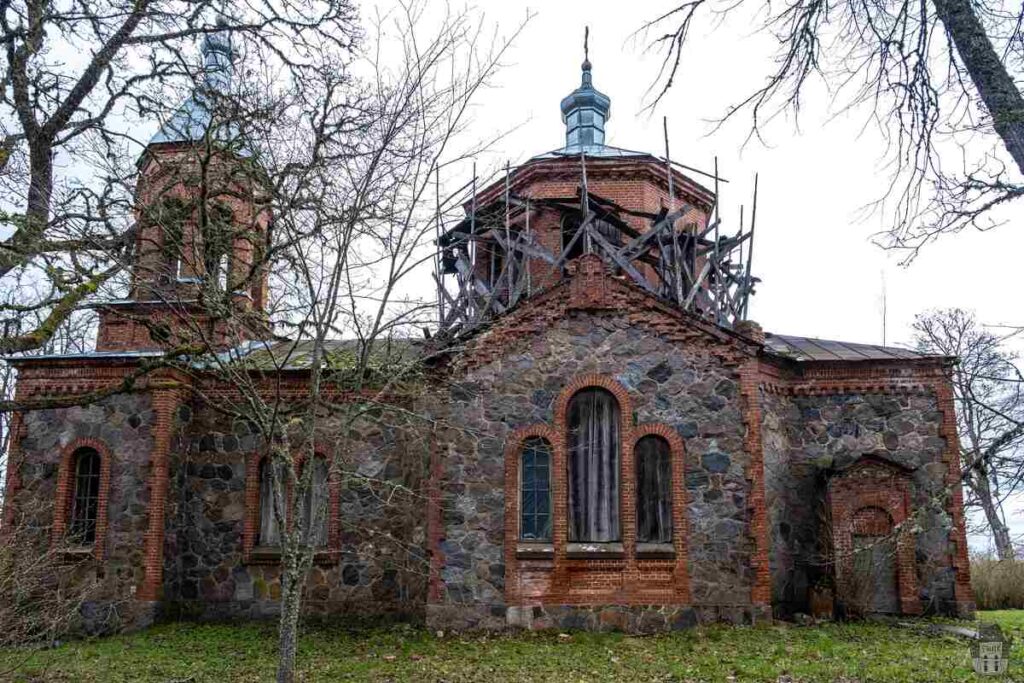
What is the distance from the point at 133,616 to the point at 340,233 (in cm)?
834

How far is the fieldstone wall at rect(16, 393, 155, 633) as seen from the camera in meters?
15.0

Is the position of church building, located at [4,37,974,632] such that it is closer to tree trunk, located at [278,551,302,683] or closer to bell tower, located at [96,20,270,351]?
bell tower, located at [96,20,270,351]

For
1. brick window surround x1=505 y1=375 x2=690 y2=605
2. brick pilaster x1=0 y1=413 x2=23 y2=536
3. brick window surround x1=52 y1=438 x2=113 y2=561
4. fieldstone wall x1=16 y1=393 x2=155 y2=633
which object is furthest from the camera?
brick pilaster x1=0 y1=413 x2=23 y2=536

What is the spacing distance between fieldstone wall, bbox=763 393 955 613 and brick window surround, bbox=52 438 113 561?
11.2 meters

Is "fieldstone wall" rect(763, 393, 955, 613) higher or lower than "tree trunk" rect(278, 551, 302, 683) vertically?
higher

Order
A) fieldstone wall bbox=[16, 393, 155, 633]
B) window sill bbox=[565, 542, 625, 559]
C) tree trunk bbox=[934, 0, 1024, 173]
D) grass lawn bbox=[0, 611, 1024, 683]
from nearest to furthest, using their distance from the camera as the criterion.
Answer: tree trunk bbox=[934, 0, 1024, 173]
grass lawn bbox=[0, 611, 1024, 683]
window sill bbox=[565, 542, 625, 559]
fieldstone wall bbox=[16, 393, 155, 633]

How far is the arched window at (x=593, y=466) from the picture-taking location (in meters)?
14.3

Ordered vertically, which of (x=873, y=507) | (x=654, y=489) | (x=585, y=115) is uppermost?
(x=585, y=115)

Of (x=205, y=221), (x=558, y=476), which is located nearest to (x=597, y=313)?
(x=558, y=476)

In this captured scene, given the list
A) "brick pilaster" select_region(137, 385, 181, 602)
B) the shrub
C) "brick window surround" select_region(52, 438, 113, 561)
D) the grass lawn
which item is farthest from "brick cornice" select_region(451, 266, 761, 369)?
the shrub

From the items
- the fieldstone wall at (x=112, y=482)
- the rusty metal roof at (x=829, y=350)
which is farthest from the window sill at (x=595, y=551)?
the fieldstone wall at (x=112, y=482)

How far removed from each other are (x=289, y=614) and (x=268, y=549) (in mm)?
6872

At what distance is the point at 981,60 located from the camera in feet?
21.6

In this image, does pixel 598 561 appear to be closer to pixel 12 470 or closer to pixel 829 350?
pixel 829 350
